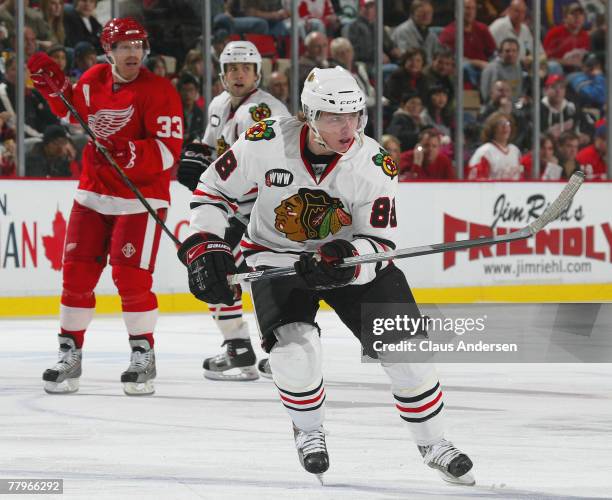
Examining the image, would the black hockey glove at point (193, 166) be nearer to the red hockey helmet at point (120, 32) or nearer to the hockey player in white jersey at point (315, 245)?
the red hockey helmet at point (120, 32)

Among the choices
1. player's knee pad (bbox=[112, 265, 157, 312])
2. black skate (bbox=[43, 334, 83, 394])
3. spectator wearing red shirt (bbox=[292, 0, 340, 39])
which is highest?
spectator wearing red shirt (bbox=[292, 0, 340, 39])

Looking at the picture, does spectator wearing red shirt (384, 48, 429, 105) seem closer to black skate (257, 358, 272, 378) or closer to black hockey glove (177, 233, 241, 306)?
black skate (257, 358, 272, 378)

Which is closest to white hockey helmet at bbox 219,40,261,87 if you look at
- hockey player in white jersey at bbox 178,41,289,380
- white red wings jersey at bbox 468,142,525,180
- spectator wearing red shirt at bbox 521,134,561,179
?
hockey player in white jersey at bbox 178,41,289,380

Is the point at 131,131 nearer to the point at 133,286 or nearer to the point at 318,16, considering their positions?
the point at 133,286

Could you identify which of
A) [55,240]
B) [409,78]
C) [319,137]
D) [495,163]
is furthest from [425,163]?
[319,137]

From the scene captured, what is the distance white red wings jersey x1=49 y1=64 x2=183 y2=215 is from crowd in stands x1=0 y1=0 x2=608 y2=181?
130 inches

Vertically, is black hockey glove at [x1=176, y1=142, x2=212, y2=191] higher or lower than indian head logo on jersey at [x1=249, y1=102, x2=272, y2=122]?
lower

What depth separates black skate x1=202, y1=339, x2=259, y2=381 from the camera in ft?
19.0

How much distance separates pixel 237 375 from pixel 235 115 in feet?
3.55

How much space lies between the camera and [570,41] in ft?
36.8

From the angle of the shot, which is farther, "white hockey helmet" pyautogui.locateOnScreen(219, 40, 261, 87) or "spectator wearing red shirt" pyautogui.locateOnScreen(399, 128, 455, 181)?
"spectator wearing red shirt" pyautogui.locateOnScreen(399, 128, 455, 181)

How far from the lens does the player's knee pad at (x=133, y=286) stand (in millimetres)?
5258

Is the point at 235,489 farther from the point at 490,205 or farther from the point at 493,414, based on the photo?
the point at 490,205

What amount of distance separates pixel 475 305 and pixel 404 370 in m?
6.02
